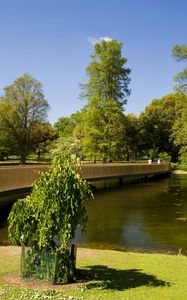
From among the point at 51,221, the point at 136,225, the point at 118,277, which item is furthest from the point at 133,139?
the point at 51,221

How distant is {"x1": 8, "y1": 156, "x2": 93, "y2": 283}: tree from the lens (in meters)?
9.37

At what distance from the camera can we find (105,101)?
55.5m

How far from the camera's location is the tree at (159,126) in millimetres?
82688

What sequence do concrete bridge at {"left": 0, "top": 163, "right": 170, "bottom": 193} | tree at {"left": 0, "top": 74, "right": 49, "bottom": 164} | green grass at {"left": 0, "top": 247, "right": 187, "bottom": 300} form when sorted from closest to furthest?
green grass at {"left": 0, "top": 247, "right": 187, "bottom": 300} → concrete bridge at {"left": 0, "top": 163, "right": 170, "bottom": 193} → tree at {"left": 0, "top": 74, "right": 49, "bottom": 164}

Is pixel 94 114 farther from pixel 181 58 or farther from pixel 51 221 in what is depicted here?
pixel 51 221

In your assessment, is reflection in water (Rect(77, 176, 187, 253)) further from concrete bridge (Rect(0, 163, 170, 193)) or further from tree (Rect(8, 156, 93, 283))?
tree (Rect(8, 156, 93, 283))

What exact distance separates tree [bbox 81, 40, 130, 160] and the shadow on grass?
4172cm

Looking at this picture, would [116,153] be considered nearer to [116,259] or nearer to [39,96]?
[39,96]

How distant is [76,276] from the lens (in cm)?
1005

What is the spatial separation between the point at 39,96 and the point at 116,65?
1372 cm

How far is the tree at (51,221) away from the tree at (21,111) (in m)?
51.7

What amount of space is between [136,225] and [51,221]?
13.2 meters

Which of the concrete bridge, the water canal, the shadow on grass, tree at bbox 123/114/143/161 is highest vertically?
tree at bbox 123/114/143/161

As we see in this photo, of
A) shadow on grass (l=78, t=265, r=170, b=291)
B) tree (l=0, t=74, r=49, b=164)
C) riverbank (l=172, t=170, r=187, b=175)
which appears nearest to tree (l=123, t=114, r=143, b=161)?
riverbank (l=172, t=170, r=187, b=175)
